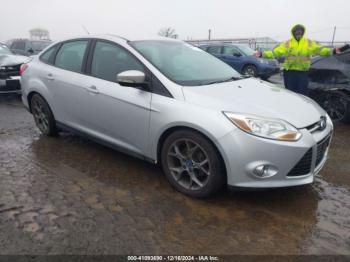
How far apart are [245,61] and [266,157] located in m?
11.9

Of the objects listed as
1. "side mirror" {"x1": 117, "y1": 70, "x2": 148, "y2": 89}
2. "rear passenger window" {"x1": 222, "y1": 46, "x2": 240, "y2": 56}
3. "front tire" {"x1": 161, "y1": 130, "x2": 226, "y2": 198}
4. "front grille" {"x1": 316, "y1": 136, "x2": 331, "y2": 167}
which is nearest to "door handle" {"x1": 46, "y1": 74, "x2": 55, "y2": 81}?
"side mirror" {"x1": 117, "y1": 70, "x2": 148, "y2": 89}

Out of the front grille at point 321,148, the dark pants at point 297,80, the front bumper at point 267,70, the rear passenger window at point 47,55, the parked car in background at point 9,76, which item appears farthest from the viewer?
the front bumper at point 267,70

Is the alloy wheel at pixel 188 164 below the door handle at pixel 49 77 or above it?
below

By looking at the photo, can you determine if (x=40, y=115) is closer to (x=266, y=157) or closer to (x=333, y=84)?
(x=266, y=157)

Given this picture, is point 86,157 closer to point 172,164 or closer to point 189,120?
point 172,164

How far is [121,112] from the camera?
3.70 metres

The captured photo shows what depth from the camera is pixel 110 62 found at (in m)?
3.99

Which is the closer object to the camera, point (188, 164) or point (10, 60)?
point (188, 164)

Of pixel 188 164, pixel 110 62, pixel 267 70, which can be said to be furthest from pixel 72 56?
pixel 267 70

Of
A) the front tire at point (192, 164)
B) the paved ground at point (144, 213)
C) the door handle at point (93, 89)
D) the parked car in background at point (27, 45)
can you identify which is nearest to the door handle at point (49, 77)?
the door handle at point (93, 89)

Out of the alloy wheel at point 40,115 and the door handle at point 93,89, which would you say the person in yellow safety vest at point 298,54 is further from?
the alloy wheel at point 40,115

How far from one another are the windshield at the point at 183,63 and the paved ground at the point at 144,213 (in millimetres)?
1163

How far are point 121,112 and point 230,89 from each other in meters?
1.19

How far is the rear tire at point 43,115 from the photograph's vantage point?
16.0 feet
